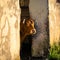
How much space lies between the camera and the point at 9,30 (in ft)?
9.14

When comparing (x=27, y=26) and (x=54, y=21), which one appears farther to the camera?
(x=54, y=21)

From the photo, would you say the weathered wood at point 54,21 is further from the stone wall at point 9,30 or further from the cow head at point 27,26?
the stone wall at point 9,30

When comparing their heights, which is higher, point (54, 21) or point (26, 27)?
point (54, 21)

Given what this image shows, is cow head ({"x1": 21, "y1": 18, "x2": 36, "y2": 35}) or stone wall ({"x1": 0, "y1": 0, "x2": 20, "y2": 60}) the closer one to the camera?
stone wall ({"x1": 0, "y1": 0, "x2": 20, "y2": 60})

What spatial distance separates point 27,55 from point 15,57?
160 centimetres

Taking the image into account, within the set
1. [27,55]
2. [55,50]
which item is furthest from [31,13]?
[55,50]

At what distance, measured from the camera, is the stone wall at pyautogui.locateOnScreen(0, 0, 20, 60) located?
2686 millimetres

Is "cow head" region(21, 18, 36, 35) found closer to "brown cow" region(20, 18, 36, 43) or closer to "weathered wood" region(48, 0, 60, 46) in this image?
"brown cow" region(20, 18, 36, 43)

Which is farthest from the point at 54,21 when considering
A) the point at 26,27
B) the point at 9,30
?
the point at 9,30

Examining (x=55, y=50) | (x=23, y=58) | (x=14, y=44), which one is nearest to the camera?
(x=14, y=44)

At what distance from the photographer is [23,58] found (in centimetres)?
447

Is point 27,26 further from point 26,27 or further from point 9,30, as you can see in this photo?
point 9,30

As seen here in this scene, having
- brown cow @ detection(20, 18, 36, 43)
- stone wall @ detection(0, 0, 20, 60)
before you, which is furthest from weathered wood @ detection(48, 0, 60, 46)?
stone wall @ detection(0, 0, 20, 60)

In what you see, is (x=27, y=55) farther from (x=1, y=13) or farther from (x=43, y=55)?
(x=1, y=13)
